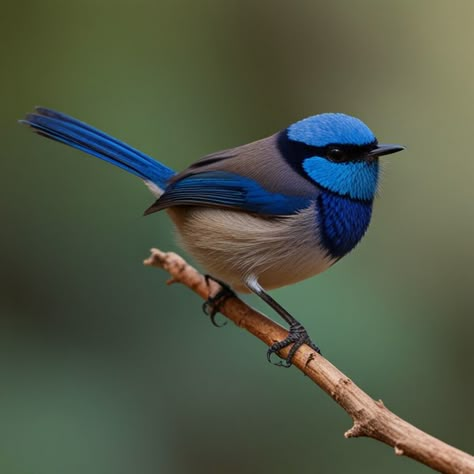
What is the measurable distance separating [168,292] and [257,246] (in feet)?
1.96

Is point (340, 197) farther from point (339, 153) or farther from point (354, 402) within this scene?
point (354, 402)

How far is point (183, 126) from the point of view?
3754mm

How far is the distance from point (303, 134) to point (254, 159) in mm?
250

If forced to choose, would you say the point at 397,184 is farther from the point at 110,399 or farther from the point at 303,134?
the point at 110,399

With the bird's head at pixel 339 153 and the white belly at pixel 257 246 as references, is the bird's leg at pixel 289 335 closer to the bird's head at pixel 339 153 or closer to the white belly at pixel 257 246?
the white belly at pixel 257 246

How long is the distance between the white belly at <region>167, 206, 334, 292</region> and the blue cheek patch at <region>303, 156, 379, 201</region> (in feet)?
0.41

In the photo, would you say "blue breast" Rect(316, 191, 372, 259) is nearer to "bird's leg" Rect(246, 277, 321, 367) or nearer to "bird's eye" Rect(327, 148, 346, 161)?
"bird's eye" Rect(327, 148, 346, 161)

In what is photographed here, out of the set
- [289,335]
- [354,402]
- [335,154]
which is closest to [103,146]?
[335,154]

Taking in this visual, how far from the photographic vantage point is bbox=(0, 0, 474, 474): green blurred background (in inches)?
127

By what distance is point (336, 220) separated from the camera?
3049 millimetres

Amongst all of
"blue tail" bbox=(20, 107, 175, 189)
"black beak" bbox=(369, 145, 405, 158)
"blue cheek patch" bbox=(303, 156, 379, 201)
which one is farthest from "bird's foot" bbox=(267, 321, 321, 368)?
"blue tail" bbox=(20, 107, 175, 189)

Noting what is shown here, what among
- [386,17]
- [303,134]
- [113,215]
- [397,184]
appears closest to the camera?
[303,134]

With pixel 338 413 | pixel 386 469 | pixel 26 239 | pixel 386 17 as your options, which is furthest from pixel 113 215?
pixel 386 17

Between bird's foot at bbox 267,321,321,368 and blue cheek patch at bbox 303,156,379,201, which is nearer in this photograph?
bird's foot at bbox 267,321,321,368
